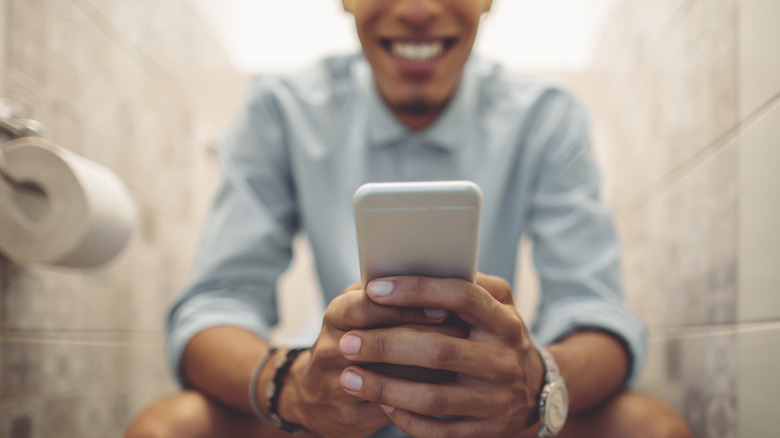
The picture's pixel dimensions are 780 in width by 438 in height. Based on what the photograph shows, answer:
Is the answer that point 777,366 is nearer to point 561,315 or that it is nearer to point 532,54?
→ point 561,315

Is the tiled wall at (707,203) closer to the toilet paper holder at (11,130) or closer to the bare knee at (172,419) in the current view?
the bare knee at (172,419)

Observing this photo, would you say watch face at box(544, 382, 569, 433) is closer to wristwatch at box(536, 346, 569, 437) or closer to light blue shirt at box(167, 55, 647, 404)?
wristwatch at box(536, 346, 569, 437)

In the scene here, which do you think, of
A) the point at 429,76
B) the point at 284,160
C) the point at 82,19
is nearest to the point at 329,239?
the point at 284,160

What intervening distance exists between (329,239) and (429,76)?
0.97 ft

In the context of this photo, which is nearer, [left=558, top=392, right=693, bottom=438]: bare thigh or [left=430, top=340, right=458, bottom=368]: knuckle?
[left=430, top=340, right=458, bottom=368]: knuckle

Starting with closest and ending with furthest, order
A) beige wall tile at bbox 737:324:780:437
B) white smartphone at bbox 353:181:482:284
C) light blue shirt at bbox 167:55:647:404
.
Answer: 1. white smartphone at bbox 353:181:482:284
2. beige wall tile at bbox 737:324:780:437
3. light blue shirt at bbox 167:55:647:404

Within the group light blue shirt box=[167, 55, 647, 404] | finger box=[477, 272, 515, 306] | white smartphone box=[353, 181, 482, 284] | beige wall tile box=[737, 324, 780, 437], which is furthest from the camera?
light blue shirt box=[167, 55, 647, 404]

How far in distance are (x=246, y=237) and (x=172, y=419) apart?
0.89 ft

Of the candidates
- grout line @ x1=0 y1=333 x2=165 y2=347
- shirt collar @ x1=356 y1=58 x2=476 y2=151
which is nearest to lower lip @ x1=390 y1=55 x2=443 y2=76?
shirt collar @ x1=356 y1=58 x2=476 y2=151

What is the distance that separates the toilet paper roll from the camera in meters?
0.61

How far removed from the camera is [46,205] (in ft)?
2.08

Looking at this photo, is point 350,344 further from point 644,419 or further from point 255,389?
point 644,419

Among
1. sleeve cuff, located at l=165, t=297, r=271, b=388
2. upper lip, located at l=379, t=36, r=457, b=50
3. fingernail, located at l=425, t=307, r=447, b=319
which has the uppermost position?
upper lip, located at l=379, t=36, r=457, b=50

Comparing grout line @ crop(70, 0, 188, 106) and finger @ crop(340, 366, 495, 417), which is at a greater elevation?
grout line @ crop(70, 0, 188, 106)
